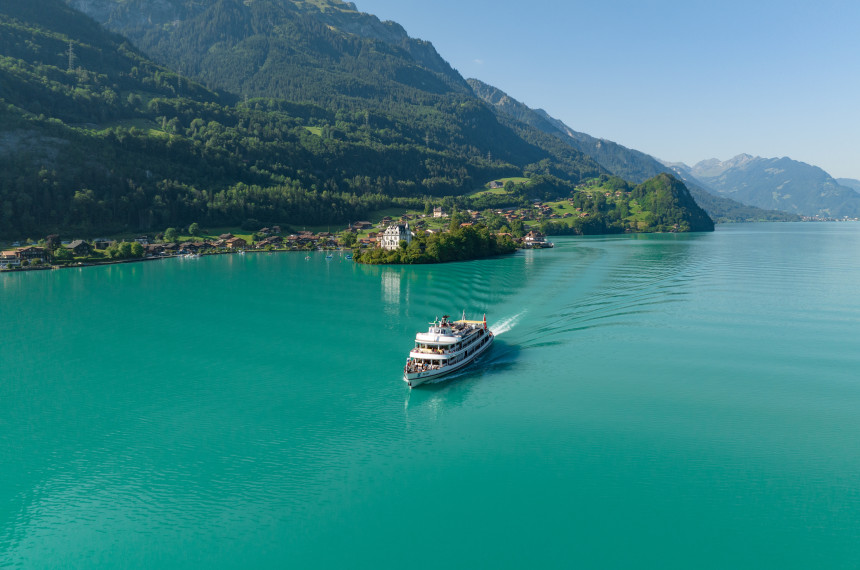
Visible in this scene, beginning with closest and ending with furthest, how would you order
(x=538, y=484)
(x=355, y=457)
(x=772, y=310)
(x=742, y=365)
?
(x=538, y=484) < (x=355, y=457) < (x=742, y=365) < (x=772, y=310)

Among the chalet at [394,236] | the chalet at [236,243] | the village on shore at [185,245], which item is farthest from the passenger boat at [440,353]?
the chalet at [236,243]

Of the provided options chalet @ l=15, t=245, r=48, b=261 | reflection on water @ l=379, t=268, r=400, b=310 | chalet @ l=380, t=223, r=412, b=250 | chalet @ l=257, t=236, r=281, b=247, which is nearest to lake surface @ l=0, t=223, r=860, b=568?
reflection on water @ l=379, t=268, r=400, b=310

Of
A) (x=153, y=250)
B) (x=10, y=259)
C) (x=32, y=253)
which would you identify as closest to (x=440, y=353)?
(x=10, y=259)

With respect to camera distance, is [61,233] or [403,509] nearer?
[403,509]

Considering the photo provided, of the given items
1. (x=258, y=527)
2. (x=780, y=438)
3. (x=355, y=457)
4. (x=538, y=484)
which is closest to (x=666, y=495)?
(x=538, y=484)

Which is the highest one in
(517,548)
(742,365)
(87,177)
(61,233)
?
(87,177)

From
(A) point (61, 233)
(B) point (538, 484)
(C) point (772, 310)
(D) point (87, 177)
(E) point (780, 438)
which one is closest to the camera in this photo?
(B) point (538, 484)

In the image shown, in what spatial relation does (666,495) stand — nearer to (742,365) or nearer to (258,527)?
(258,527)
